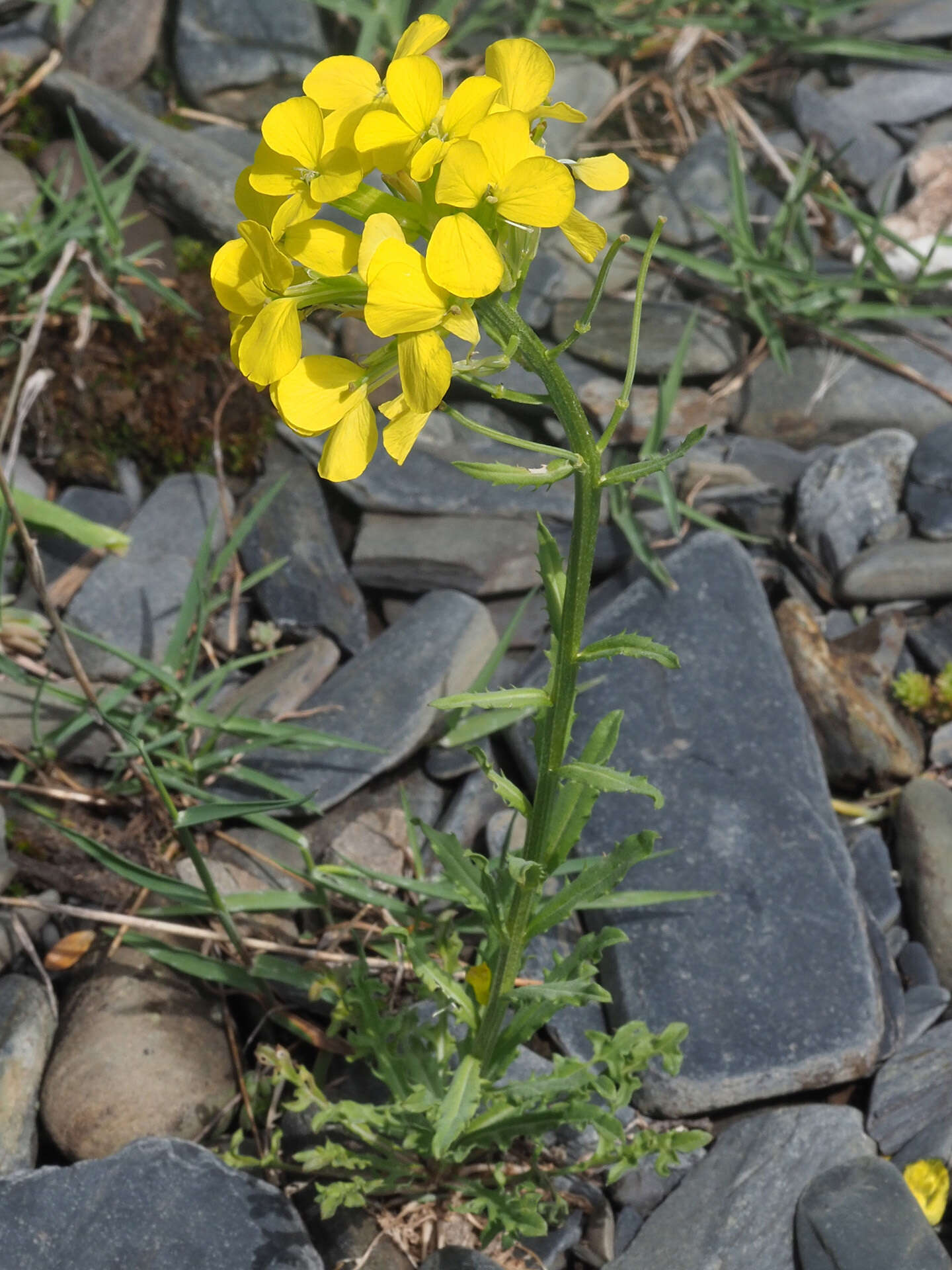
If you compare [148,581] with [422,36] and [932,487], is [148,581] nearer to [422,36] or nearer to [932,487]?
[422,36]

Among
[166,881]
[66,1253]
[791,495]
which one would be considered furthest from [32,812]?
[791,495]

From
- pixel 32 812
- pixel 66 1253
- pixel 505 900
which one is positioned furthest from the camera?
pixel 32 812

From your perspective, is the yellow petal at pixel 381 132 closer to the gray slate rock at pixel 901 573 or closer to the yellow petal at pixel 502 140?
the yellow petal at pixel 502 140

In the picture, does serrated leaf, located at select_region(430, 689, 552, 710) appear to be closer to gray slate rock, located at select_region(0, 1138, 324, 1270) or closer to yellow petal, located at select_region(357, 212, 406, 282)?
yellow petal, located at select_region(357, 212, 406, 282)

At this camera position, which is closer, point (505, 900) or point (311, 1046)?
point (505, 900)

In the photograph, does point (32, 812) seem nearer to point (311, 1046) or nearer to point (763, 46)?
point (311, 1046)

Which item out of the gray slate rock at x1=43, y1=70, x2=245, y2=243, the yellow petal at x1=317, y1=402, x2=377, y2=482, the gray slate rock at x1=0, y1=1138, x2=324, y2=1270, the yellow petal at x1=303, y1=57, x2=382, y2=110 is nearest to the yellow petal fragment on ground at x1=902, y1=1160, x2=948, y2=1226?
the gray slate rock at x1=0, y1=1138, x2=324, y2=1270

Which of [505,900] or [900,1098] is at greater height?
[505,900]
